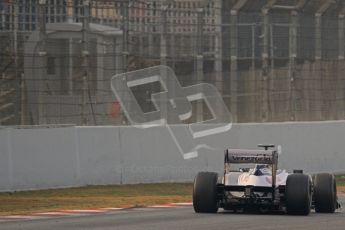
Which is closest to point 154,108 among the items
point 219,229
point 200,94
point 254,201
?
point 200,94

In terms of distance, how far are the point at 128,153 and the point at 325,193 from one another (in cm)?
740

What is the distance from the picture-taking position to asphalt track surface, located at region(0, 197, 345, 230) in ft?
47.7

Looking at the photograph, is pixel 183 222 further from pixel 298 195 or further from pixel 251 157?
pixel 251 157

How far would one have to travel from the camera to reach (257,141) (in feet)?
85.9

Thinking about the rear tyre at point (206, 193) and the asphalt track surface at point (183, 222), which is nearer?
the asphalt track surface at point (183, 222)

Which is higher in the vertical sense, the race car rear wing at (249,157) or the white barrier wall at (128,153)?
the race car rear wing at (249,157)

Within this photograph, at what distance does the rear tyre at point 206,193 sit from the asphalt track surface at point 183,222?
21 cm

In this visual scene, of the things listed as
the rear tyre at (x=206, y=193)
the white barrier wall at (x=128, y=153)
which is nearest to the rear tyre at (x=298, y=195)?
the rear tyre at (x=206, y=193)

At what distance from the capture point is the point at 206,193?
1695 cm

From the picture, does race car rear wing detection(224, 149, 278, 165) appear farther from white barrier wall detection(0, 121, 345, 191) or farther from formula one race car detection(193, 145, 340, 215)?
white barrier wall detection(0, 121, 345, 191)

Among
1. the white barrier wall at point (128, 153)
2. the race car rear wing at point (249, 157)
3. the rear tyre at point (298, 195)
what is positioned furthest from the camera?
the white barrier wall at point (128, 153)

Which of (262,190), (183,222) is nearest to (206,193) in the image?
(262,190)

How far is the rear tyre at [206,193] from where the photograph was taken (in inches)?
667

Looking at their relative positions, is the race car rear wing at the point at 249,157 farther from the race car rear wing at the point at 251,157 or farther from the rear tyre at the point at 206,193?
the rear tyre at the point at 206,193
